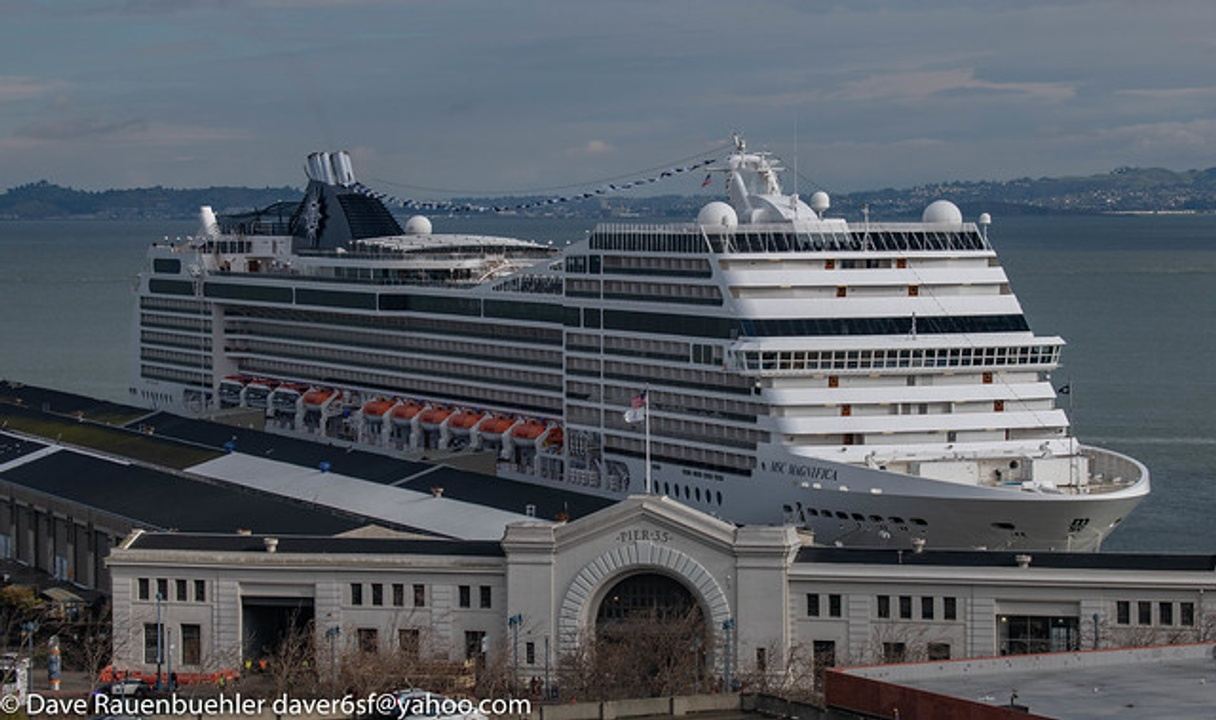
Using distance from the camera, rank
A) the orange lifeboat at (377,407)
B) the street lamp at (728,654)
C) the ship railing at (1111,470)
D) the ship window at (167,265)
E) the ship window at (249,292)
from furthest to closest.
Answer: the ship window at (167,265) → the ship window at (249,292) → the orange lifeboat at (377,407) → the ship railing at (1111,470) → the street lamp at (728,654)

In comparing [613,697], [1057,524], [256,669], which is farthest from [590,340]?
[613,697]

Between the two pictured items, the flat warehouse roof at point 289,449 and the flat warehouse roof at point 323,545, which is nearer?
the flat warehouse roof at point 323,545

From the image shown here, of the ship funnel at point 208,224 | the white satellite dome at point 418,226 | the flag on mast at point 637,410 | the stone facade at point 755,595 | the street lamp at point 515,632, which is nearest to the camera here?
the stone facade at point 755,595

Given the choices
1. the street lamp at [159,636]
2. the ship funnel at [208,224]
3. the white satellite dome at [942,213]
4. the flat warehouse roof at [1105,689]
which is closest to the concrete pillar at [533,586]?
the street lamp at [159,636]

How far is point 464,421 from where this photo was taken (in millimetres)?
81250

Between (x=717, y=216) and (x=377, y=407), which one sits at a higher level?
(x=717, y=216)

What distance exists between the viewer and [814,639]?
51.3 metres

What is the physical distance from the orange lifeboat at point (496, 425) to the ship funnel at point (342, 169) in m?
23.4

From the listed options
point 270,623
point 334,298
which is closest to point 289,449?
point 334,298

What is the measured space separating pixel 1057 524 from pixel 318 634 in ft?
62.2

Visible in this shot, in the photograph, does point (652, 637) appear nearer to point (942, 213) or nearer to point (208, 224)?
point (942, 213)

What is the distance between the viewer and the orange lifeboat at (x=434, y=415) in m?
82.5

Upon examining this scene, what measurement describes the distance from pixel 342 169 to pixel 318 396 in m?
14.1

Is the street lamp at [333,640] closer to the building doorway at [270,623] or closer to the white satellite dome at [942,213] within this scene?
the building doorway at [270,623]
